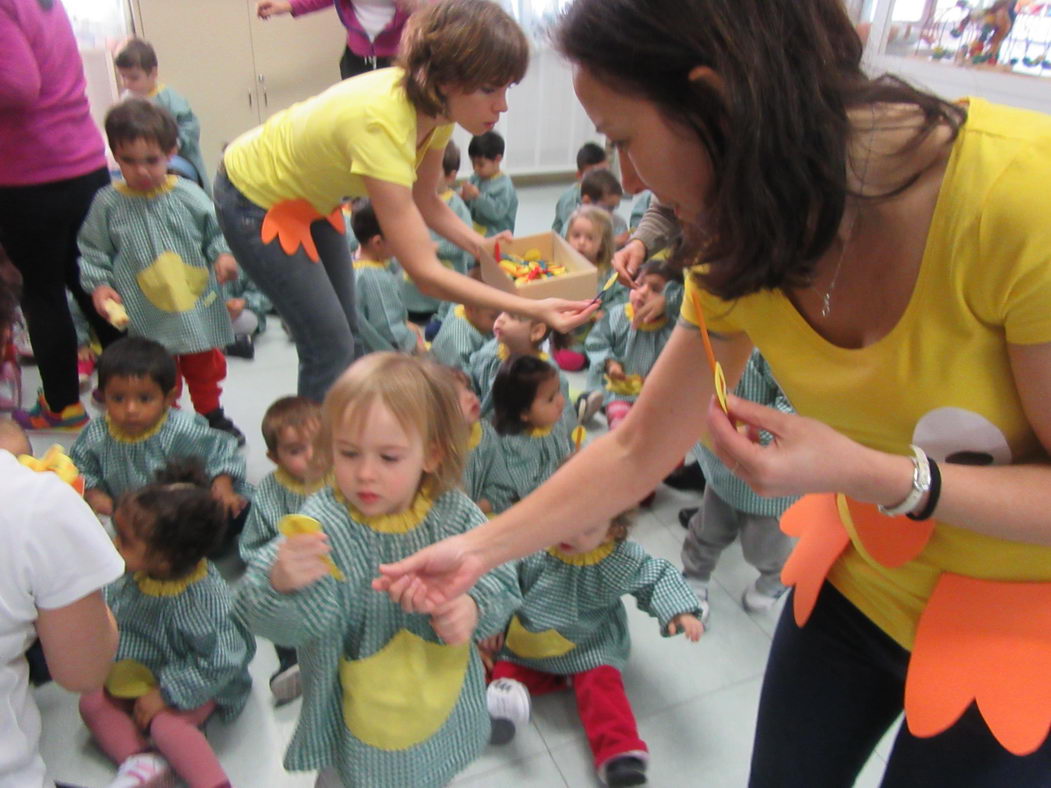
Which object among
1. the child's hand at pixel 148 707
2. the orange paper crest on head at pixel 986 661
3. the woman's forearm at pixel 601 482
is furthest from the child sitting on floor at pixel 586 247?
the orange paper crest on head at pixel 986 661

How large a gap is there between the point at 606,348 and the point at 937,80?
174cm

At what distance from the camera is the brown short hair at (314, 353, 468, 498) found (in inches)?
44.3

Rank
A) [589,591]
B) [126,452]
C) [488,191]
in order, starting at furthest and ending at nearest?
[488,191] < [126,452] < [589,591]

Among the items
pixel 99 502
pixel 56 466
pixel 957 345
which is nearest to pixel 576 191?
pixel 99 502

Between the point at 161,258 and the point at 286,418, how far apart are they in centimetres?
76

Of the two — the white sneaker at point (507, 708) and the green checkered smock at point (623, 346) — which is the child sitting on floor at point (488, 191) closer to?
the green checkered smock at point (623, 346)

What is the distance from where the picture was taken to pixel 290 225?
75.5 inches

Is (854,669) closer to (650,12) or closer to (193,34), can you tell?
(650,12)

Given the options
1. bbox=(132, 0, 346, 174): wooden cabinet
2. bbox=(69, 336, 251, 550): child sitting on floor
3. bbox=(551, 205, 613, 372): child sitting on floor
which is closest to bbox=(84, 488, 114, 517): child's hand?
bbox=(69, 336, 251, 550): child sitting on floor

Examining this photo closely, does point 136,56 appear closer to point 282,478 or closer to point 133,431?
point 133,431

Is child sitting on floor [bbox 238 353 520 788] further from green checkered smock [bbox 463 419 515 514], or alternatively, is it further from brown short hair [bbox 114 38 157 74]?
brown short hair [bbox 114 38 157 74]

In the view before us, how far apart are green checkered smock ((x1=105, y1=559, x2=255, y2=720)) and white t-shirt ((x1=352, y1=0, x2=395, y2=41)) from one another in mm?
2544

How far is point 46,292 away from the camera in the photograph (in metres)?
2.29

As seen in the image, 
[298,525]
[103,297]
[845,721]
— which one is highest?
[298,525]
